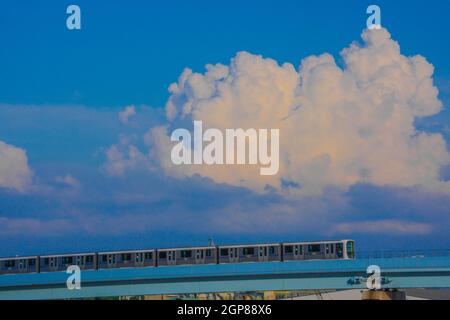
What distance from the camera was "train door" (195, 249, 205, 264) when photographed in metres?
60.6

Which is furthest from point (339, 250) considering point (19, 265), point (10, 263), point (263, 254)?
point (10, 263)

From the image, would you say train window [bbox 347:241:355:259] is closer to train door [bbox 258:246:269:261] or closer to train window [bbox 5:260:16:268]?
train door [bbox 258:246:269:261]

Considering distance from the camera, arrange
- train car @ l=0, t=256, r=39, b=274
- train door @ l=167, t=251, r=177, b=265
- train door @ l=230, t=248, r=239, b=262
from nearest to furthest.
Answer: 1. train car @ l=0, t=256, r=39, b=274
2. train door @ l=167, t=251, r=177, b=265
3. train door @ l=230, t=248, r=239, b=262

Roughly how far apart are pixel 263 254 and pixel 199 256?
5.47m

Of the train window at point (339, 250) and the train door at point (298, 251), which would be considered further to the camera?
the train window at point (339, 250)

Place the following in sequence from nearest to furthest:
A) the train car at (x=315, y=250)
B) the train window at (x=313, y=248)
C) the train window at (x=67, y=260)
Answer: the train window at (x=67, y=260), the train car at (x=315, y=250), the train window at (x=313, y=248)

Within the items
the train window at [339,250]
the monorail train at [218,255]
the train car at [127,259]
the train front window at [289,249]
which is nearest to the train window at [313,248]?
the monorail train at [218,255]

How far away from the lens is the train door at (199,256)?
60625mm

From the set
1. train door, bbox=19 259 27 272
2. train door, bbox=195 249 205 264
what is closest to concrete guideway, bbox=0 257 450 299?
train door, bbox=19 259 27 272

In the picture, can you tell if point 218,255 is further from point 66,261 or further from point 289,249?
point 66,261

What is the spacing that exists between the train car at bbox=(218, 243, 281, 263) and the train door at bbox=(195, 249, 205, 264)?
1802mm

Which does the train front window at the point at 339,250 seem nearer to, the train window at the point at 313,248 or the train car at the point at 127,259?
the train window at the point at 313,248

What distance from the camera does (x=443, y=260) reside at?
4969cm

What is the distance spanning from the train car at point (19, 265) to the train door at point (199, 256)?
13.8 meters
